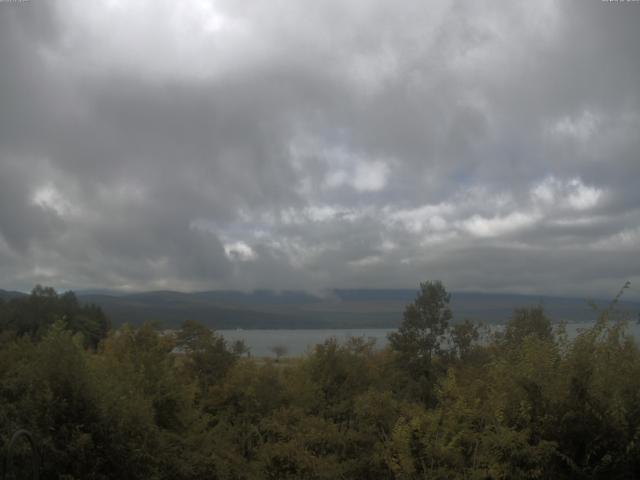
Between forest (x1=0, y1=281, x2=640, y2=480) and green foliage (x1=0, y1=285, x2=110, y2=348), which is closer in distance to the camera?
forest (x1=0, y1=281, x2=640, y2=480)

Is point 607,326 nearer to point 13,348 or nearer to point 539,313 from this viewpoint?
point 13,348

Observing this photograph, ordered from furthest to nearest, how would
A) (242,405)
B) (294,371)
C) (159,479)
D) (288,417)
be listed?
(294,371), (242,405), (288,417), (159,479)

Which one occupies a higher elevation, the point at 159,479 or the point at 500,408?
the point at 500,408

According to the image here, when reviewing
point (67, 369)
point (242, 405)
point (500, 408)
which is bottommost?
point (242, 405)

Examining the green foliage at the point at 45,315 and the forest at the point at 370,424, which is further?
the green foliage at the point at 45,315

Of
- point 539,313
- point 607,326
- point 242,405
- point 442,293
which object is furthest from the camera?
point 442,293

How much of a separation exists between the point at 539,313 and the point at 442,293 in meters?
8.15

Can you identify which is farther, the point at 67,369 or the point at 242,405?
the point at 242,405

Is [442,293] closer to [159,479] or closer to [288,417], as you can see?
[288,417]

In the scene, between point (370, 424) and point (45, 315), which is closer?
point (370, 424)

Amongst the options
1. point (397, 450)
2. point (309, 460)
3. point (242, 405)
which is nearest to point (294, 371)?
point (242, 405)

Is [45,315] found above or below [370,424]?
above

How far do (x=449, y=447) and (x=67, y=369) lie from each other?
7528mm

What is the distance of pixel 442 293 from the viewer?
39.7m
